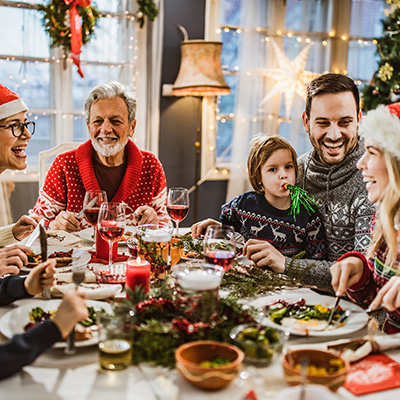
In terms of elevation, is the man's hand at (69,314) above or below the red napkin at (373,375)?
above

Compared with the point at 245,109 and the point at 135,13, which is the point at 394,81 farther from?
the point at 135,13

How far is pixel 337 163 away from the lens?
2154 millimetres

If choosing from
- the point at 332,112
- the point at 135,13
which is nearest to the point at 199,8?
the point at 135,13

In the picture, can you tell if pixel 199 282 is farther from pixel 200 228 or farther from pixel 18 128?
pixel 18 128

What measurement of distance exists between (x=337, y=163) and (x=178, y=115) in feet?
8.41

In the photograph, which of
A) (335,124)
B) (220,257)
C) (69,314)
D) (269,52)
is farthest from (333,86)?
(269,52)

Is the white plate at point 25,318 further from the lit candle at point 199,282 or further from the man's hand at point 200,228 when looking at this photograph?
the man's hand at point 200,228

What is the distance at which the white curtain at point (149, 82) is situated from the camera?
4.28 meters

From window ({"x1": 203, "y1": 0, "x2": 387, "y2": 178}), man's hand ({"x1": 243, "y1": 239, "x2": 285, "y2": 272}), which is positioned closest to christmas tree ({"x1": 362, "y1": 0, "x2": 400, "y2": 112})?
window ({"x1": 203, "y1": 0, "x2": 387, "y2": 178})

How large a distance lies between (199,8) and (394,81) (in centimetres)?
181

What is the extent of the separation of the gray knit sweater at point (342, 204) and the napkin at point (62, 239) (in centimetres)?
103

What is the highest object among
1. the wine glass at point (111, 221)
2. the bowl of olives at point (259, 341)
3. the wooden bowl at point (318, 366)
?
the wine glass at point (111, 221)

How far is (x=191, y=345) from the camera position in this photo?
0.99 m

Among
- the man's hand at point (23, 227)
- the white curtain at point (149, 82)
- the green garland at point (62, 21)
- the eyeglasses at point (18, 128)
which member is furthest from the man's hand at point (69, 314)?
the white curtain at point (149, 82)
